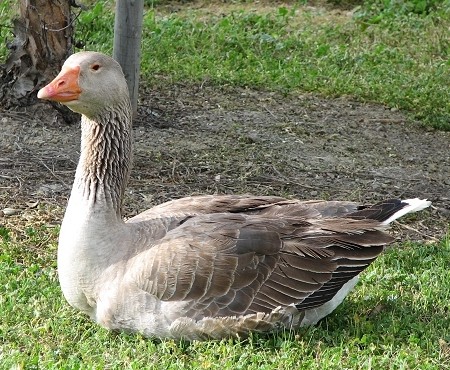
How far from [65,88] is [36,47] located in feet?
10.4

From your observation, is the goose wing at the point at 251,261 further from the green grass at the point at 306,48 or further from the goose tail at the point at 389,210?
the green grass at the point at 306,48

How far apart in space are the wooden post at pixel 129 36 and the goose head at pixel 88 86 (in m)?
2.81

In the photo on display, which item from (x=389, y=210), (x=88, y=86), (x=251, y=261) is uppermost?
(x=88, y=86)

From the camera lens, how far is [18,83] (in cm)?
791

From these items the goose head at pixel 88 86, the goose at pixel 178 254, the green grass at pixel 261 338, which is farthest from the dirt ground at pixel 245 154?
the goose head at pixel 88 86

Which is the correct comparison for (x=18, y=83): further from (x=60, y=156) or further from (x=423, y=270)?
(x=423, y=270)

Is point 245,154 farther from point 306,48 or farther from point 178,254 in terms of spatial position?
point 306,48

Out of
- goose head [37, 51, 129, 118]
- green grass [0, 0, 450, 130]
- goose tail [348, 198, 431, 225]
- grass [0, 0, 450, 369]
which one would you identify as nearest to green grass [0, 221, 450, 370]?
grass [0, 0, 450, 369]

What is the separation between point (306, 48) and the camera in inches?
436

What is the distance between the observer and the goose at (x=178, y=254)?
4.66m

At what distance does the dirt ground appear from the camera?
678cm

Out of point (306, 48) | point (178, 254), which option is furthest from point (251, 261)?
point (306, 48)

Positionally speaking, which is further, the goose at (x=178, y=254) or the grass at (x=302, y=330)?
the goose at (x=178, y=254)

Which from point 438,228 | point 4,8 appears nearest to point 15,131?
point 438,228
